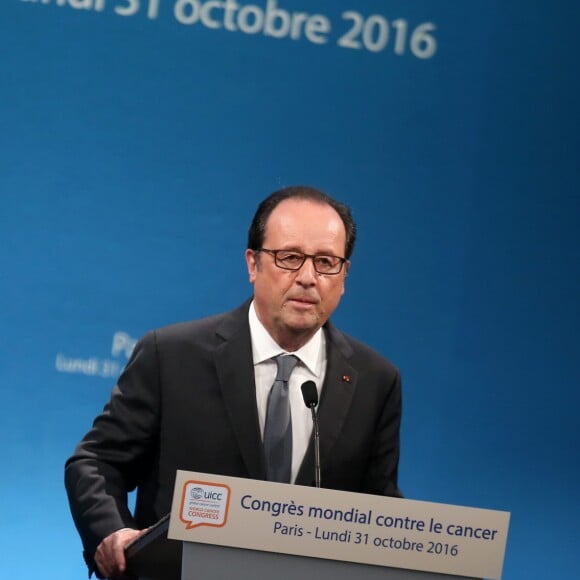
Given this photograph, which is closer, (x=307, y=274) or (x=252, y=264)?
(x=307, y=274)

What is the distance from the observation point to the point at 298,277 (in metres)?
3.00

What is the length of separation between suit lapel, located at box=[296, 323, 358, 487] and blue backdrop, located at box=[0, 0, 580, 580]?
3.06 feet

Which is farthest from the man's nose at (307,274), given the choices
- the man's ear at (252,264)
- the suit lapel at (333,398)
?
the suit lapel at (333,398)

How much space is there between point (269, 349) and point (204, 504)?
1.02 m

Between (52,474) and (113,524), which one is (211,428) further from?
(52,474)

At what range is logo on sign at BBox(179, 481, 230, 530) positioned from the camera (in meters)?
2.11

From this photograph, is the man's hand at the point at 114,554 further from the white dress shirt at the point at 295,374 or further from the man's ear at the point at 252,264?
the man's ear at the point at 252,264

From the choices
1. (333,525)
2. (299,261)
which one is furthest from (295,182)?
(333,525)

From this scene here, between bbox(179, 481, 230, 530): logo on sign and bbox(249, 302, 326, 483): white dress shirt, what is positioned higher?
bbox(249, 302, 326, 483): white dress shirt

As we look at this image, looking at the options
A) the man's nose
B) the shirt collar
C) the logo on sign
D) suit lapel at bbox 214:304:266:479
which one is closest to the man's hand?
suit lapel at bbox 214:304:266:479

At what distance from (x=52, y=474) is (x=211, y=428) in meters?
1.34

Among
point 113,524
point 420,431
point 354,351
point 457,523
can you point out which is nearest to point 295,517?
point 457,523

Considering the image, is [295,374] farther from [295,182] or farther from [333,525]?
[295,182]

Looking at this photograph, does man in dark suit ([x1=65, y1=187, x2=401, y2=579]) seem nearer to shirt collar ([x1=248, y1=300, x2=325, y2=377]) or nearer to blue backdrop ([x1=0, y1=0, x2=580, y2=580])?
shirt collar ([x1=248, y1=300, x2=325, y2=377])
